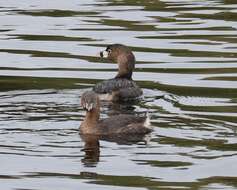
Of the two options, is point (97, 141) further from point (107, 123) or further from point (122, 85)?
point (122, 85)

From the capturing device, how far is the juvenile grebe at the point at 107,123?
56.3 feet

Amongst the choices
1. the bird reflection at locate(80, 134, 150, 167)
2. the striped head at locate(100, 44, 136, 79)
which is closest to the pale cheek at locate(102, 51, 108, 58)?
the striped head at locate(100, 44, 136, 79)

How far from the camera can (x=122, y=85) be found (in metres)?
21.1

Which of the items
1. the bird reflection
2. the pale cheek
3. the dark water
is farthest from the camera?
the pale cheek

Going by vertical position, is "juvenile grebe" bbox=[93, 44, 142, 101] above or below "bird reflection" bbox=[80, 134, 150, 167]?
above

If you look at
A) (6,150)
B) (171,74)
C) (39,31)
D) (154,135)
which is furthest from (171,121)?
(39,31)

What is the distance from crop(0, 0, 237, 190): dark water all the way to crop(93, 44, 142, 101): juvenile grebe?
1.03 feet

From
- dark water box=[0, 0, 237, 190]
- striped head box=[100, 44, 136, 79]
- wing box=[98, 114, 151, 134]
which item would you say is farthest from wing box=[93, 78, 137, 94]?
wing box=[98, 114, 151, 134]

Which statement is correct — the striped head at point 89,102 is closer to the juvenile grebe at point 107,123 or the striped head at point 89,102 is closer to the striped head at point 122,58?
the juvenile grebe at point 107,123

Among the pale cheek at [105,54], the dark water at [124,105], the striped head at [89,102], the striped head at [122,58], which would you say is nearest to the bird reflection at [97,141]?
the dark water at [124,105]

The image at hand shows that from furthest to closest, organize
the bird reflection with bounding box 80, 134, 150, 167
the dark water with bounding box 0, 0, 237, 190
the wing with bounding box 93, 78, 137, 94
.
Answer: the wing with bounding box 93, 78, 137, 94 → the bird reflection with bounding box 80, 134, 150, 167 → the dark water with bounding box 0, 0, 237, 190

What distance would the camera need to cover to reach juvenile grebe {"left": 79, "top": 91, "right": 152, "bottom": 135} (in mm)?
17172

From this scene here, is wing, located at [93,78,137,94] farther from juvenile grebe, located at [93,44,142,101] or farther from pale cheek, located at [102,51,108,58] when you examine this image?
pale cheek, located at [102,51,108,58]

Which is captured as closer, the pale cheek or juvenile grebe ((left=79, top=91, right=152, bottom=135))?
juvenile grebe ((left=79, top=91, right=152, bottom=135))
